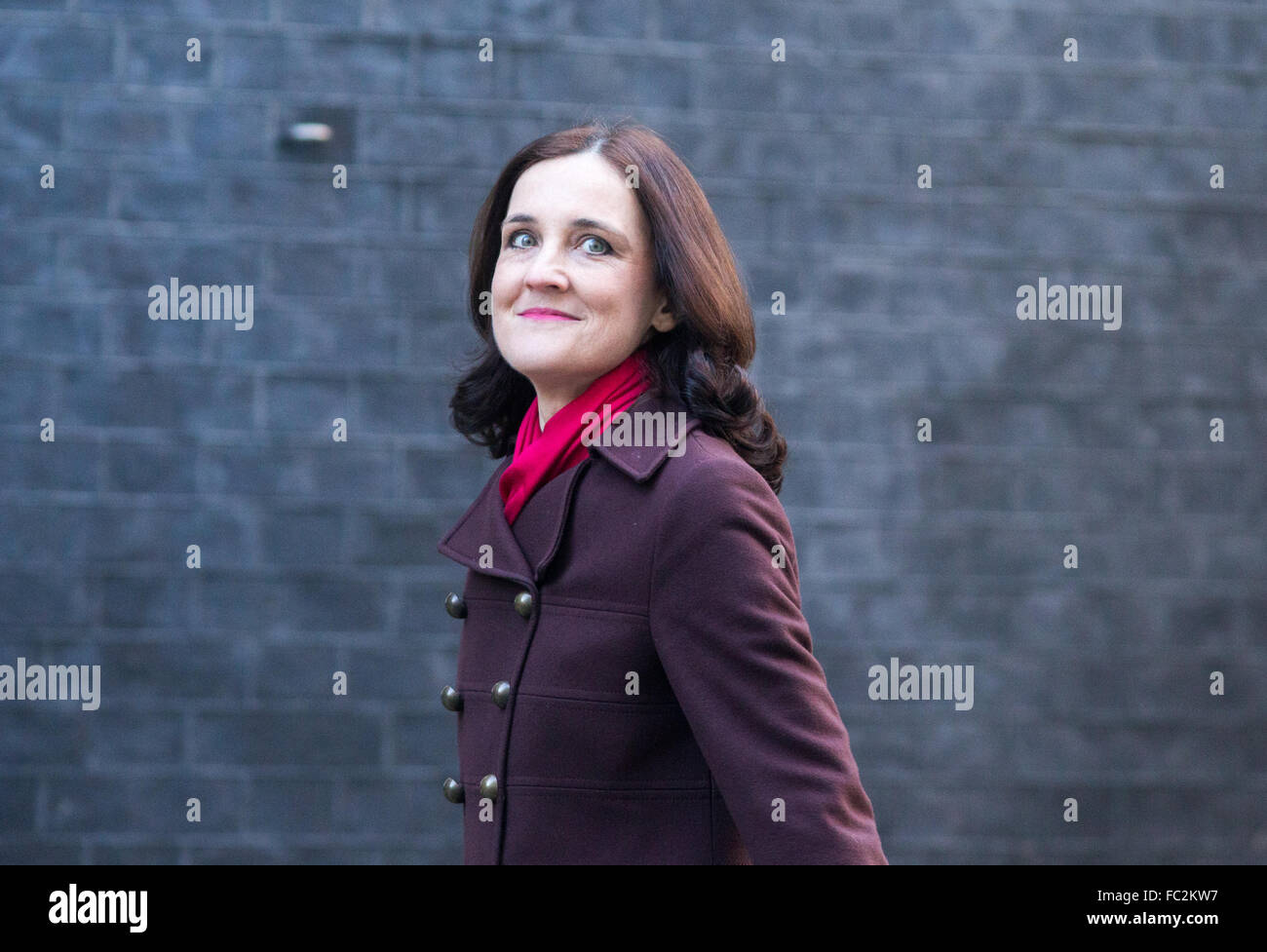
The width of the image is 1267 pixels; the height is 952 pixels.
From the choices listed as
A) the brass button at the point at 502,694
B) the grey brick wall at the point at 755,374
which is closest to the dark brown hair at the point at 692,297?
the brass button at the point at 502,694

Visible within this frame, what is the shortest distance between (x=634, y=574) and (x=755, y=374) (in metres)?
2.82

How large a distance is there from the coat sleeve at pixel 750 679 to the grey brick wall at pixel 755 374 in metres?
2.79

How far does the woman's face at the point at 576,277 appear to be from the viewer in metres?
2.03

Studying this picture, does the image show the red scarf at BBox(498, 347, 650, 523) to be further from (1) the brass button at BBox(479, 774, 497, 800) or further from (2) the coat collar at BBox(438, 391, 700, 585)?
(1) the brass button at BBox(479, 774, 497, 800)

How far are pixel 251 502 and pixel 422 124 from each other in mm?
1396

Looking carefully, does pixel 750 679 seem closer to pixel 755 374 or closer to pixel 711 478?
pixel 711 478

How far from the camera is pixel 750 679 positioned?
5.80 ft

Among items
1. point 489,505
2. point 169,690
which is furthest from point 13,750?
point 489,505

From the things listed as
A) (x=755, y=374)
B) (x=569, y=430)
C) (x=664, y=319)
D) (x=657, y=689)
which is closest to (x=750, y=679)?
(x=657, y=689)

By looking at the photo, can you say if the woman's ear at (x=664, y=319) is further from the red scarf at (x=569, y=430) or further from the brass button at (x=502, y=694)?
the brass button at (x=502, y=694)

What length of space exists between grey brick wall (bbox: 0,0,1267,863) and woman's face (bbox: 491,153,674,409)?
8.20 feet

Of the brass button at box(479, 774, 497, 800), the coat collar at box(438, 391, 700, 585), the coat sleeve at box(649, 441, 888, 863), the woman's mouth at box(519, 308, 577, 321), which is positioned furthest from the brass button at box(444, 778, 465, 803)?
the woman's mouth at box(519, 308, 577, 321)

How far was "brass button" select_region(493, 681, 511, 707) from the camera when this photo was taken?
1.94 m

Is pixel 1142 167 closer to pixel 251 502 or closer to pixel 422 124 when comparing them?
pixel 422 124
